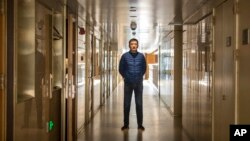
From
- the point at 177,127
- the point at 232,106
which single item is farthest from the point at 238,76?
the point at 177,127

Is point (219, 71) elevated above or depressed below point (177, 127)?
above

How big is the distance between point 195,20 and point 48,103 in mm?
3048

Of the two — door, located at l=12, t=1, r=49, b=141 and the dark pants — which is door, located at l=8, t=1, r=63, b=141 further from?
the dark pants

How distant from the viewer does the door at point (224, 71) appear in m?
4.46

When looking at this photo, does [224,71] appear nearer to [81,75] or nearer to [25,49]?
[25,49]

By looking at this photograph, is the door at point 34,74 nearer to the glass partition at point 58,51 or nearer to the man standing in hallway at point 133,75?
the glass partition at point 58,51

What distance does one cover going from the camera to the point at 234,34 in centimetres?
432

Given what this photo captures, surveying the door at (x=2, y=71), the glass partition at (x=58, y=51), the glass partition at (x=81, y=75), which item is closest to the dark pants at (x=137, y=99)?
the glass partition at (x=81, y=75)

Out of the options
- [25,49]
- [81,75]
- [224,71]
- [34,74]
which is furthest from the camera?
[81,75]

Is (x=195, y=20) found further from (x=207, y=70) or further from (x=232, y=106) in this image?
(x=232, y=106)

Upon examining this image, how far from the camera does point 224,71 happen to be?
4816 mm

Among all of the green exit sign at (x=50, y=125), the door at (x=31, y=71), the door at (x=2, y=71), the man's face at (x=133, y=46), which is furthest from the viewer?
the man's face at (x=133, y=46)

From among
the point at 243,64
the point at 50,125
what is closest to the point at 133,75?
the point at 50,125

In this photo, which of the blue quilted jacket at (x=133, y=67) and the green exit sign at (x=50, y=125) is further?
the blue quilted jacket at (x=133, y=67)
